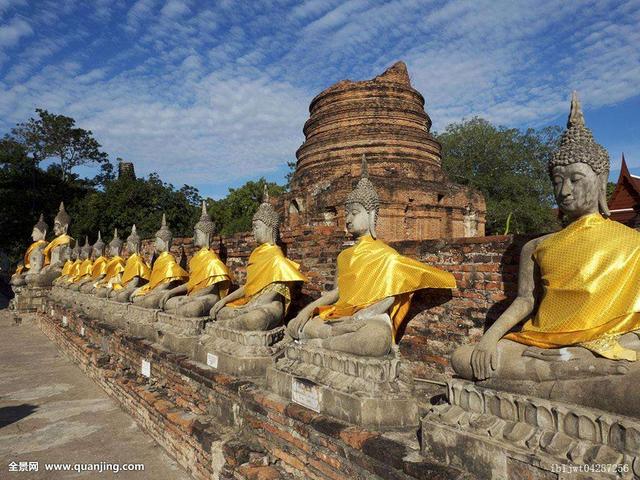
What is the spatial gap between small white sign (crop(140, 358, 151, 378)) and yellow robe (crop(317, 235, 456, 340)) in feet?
11.9

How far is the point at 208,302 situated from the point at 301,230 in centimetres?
157

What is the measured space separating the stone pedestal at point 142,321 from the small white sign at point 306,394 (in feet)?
12.5

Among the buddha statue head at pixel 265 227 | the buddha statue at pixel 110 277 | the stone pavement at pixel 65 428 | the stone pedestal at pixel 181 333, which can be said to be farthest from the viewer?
the buddha statue at pixel 110 277

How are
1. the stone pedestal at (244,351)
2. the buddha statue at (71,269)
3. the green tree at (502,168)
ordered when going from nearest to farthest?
the stone pedestal at (244,351) < the buddha statue at (71,269) < the green tree at (502,168)

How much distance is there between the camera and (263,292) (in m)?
5.38

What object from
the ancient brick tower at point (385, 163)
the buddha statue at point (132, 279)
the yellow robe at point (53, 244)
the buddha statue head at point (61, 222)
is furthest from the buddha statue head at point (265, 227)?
the buddha statue head at point (61, 222)

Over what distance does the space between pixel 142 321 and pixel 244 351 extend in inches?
130

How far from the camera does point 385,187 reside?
41.0 ft

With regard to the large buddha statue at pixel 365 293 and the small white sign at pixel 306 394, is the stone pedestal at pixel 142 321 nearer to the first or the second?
the large buddha statue at pixel 365 293

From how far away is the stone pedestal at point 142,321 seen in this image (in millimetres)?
7258

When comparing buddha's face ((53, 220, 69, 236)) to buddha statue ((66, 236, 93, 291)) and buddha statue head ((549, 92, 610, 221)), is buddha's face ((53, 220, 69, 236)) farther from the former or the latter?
buddha statue head ((549, 92, 610, 221))

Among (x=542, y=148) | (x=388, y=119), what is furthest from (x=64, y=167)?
(x=542, y=148)

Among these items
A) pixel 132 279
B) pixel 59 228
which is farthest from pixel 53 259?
pixel 132 279

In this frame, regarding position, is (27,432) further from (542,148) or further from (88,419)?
(542,148)
